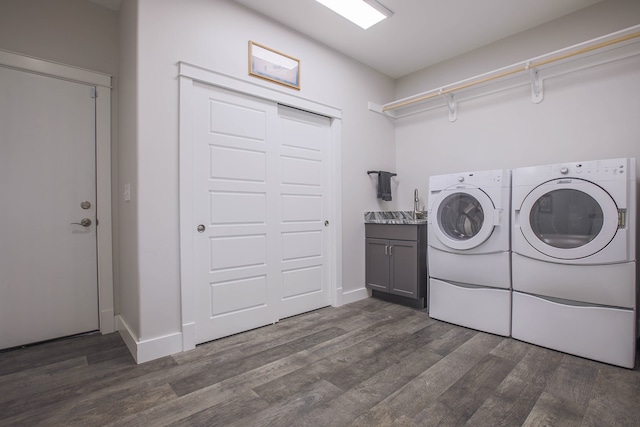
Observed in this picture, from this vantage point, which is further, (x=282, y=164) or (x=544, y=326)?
(x=282, y=164)

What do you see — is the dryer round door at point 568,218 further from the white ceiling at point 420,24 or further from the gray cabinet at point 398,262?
the white ceiling at point 420,24

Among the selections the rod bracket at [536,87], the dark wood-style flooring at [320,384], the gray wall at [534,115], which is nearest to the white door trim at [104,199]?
Answer: the dark wood-style flooring at [320,384]

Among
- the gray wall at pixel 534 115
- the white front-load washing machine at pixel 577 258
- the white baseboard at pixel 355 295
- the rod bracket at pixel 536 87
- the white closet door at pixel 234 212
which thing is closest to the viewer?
the white front-load washing machine at pixel 577 258

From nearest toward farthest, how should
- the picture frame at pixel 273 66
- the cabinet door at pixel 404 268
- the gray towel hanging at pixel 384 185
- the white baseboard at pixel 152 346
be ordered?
the white baseboard at pixel 152 346, the picture frame at pixel 273 66, the cabinet door at pixel 404 268, the gray towel hanging at pixel 384 185

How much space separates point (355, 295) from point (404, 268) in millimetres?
622

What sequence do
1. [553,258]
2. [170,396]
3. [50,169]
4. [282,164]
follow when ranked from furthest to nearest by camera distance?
[282,164], [50,169], [553,258], [170,396]

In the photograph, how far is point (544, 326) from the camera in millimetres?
2217

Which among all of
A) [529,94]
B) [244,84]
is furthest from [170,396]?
[529,94]

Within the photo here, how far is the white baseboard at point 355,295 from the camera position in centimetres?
329

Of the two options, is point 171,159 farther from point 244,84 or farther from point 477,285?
point 477,285

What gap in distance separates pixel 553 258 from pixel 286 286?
2085 millimetres

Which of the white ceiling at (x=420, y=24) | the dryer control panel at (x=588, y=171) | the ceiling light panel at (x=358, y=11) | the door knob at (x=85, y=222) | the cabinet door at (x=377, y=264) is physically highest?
the white ceiling at (x=420, y=24)

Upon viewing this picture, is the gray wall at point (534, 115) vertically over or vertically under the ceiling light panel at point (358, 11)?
under

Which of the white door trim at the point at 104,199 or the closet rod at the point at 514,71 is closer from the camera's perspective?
the closet rod at the point at 514,71
